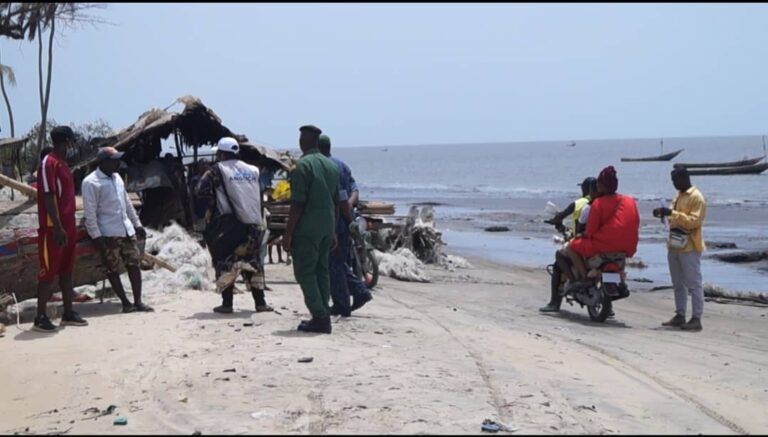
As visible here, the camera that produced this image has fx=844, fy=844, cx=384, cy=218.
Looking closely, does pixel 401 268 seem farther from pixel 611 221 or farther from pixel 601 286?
pixel 611 221

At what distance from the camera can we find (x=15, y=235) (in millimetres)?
8758

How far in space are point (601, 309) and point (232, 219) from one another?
15.0 ft

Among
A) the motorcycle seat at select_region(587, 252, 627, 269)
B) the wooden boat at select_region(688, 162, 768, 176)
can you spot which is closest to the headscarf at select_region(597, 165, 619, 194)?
the motorcycle seat at select_region(587, 252, 627, 269)

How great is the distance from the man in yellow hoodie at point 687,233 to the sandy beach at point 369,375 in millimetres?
561

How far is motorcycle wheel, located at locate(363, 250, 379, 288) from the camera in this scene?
12.5m

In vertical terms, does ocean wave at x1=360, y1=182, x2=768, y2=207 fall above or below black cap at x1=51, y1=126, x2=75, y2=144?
below

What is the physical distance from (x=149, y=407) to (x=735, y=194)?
4515 centimetres

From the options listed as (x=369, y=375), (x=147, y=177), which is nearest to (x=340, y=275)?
(x=369, y=375)

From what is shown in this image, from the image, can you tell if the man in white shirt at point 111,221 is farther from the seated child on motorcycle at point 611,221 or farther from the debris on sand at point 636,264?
the debris on sand at point 636,264

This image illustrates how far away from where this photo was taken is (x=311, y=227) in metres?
7.46

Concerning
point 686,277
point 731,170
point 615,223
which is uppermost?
point 615,223

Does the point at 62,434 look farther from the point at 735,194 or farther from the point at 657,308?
the point at 735,194

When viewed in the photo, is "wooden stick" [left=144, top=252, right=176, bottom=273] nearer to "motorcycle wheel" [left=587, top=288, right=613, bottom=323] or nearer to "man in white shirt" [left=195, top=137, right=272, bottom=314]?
"man in white shirt" [left=195, top=137, right=272, bottom=314]

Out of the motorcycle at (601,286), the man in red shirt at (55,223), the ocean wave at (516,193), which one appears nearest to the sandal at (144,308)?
the man in red shirt at (55,223)
